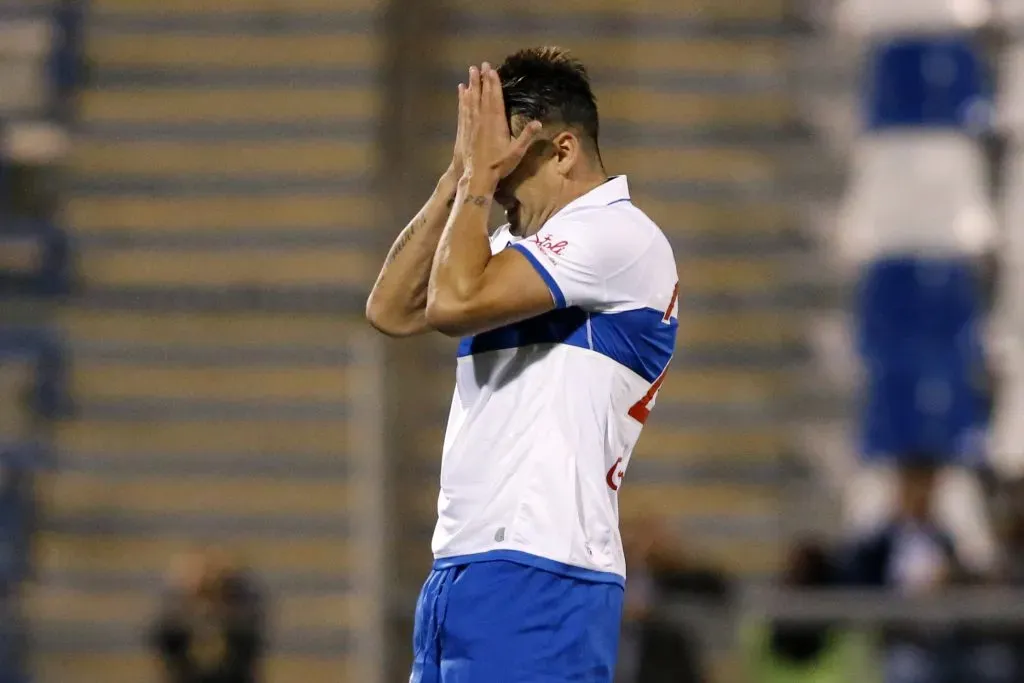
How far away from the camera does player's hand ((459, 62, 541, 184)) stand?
3.44 meters

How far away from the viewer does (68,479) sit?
951cm

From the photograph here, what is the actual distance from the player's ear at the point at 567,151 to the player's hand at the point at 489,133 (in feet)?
0.27

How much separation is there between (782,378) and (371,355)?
2.24 metres

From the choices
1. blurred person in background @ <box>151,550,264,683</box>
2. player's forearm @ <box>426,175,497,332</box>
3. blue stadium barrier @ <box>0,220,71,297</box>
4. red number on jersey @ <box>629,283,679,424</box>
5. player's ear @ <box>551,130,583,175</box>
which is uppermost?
player's ear @ <box>551,130,583,175</box>

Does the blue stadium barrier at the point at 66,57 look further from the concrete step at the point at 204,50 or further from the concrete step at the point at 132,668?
the concrete step at the point at 132,668

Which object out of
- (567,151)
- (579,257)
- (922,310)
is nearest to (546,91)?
(567,151)

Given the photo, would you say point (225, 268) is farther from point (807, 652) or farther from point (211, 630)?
point (807, 652)

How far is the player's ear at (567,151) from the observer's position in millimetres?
3564

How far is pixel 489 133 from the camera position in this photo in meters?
3.45

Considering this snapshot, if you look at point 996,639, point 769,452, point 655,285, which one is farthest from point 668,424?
point 655,285

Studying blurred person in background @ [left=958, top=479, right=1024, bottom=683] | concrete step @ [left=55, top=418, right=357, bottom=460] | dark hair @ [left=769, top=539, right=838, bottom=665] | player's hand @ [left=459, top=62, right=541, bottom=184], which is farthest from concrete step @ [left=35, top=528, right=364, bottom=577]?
player's hand @ [left=459, top=62, right=541, bottom=184]

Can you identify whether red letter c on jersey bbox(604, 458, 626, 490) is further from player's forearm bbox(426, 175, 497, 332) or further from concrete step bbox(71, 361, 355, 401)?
concrete step bbox(71, 361, 355, 401)

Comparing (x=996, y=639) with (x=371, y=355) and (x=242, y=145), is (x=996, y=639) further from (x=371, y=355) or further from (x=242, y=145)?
(x=242, y=145)

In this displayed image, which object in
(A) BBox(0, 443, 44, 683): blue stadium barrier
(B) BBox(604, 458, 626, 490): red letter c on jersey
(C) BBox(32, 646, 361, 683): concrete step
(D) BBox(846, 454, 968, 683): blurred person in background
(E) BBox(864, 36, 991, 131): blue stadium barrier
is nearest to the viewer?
(B) BBox(604, 458, 626, 490): red letter c on jersey
